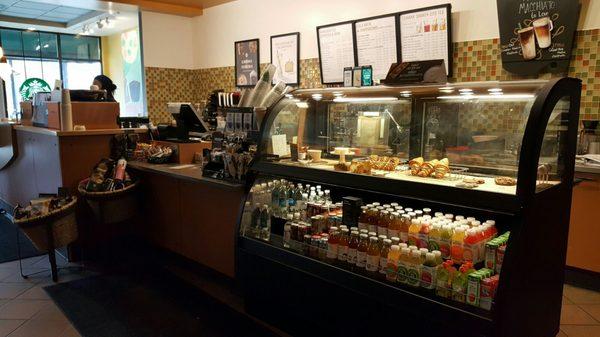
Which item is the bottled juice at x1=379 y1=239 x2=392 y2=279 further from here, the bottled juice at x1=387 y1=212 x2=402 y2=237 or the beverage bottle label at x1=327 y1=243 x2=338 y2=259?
the beverage bottle label at x1=327 y1=243 x2=338 y2=259

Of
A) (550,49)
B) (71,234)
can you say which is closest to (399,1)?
(550,49)

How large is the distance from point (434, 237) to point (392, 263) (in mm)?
245

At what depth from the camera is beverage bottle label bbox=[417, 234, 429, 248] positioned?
7.03 ft

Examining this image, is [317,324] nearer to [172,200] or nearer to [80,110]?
[172,200]

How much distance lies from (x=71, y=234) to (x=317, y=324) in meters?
2.36

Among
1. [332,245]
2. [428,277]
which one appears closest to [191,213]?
[332,245]

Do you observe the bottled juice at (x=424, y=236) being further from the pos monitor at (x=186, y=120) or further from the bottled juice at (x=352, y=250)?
the pos monitor at (x=186, y=120)

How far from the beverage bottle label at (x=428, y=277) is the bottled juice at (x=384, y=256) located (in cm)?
21

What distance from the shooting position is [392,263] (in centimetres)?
211

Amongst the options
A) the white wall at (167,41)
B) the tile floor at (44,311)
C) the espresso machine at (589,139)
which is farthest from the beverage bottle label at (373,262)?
the white wall at (167,41)

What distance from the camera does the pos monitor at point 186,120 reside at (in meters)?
4.09

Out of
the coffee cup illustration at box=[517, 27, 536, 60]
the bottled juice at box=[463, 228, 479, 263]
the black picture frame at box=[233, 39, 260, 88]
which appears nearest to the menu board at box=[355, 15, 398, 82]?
the coffee cup illustration at box=[517, 27, 536, 60]

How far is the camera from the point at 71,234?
11.9ft

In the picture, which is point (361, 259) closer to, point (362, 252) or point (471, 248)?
point (362, 252)
